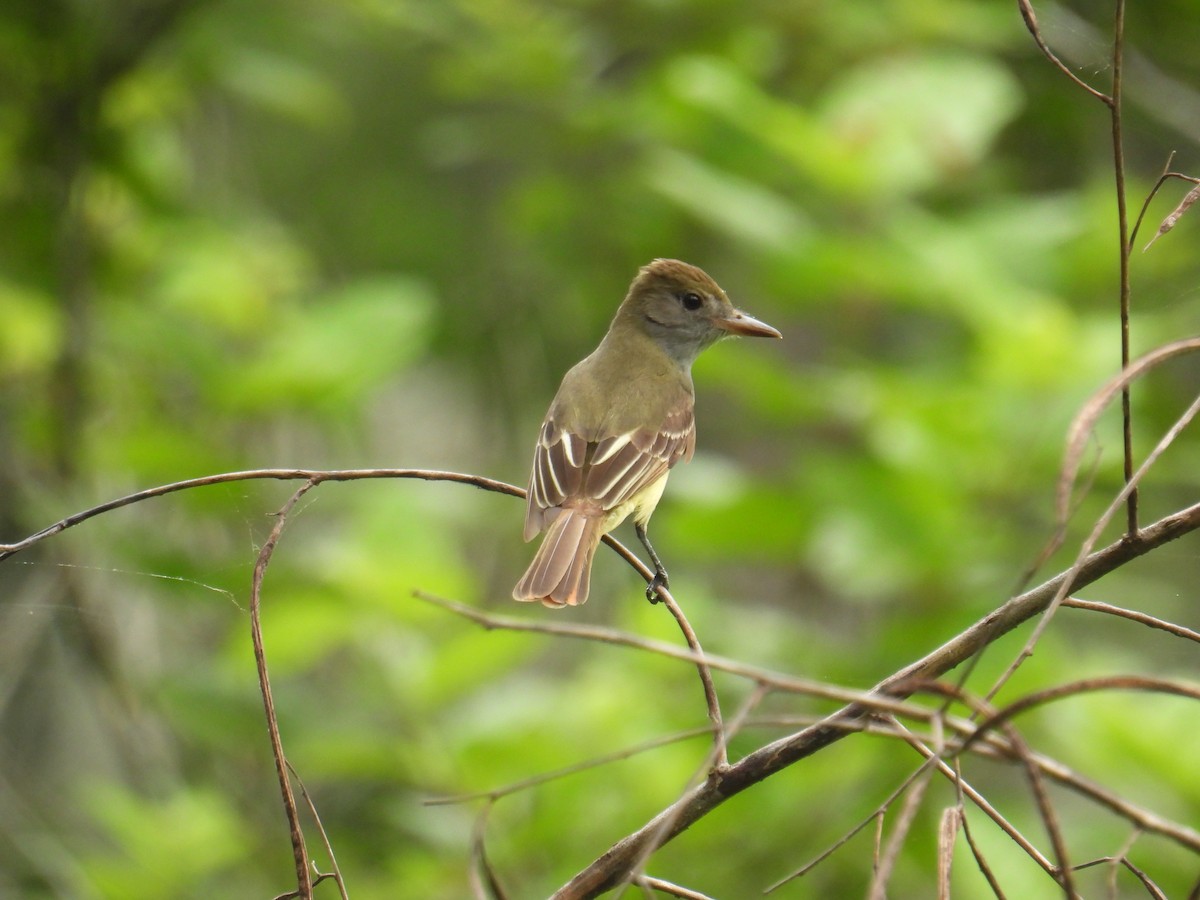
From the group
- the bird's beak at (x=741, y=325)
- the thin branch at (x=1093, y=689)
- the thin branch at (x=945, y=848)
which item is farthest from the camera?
the bird's beak at (x=741, y=325)

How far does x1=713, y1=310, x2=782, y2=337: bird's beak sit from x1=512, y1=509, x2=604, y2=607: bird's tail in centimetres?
101

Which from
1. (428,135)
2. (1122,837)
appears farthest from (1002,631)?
(428,135)

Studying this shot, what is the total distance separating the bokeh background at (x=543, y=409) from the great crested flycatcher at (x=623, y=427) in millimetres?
303

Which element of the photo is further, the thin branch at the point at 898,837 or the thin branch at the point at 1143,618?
the thin branch at the point at 1143,618

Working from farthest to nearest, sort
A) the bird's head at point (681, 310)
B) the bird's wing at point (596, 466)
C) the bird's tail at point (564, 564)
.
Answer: the bird's head at point (681, 310) → the bird's wing at point (596, 466) → the bird's tail at point (564, 564)

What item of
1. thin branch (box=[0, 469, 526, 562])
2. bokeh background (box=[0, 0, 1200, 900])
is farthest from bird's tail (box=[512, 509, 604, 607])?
thin branch (box=[0, 469, 526, 562])

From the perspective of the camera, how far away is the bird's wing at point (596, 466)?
327 cm

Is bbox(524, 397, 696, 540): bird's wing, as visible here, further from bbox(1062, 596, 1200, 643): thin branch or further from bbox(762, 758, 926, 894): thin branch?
bbox(1062, 596, 1200, 643): thin branch

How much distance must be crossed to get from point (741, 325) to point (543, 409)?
88.6 inches

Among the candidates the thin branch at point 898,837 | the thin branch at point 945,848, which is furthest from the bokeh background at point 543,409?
the thin branch at point 898,837

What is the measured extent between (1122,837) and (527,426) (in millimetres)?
3066

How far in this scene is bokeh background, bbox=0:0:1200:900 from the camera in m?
4.17

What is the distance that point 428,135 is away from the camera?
663cm

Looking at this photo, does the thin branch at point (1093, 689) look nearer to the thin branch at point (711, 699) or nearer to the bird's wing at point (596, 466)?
the thin branch at point (711, 699)
